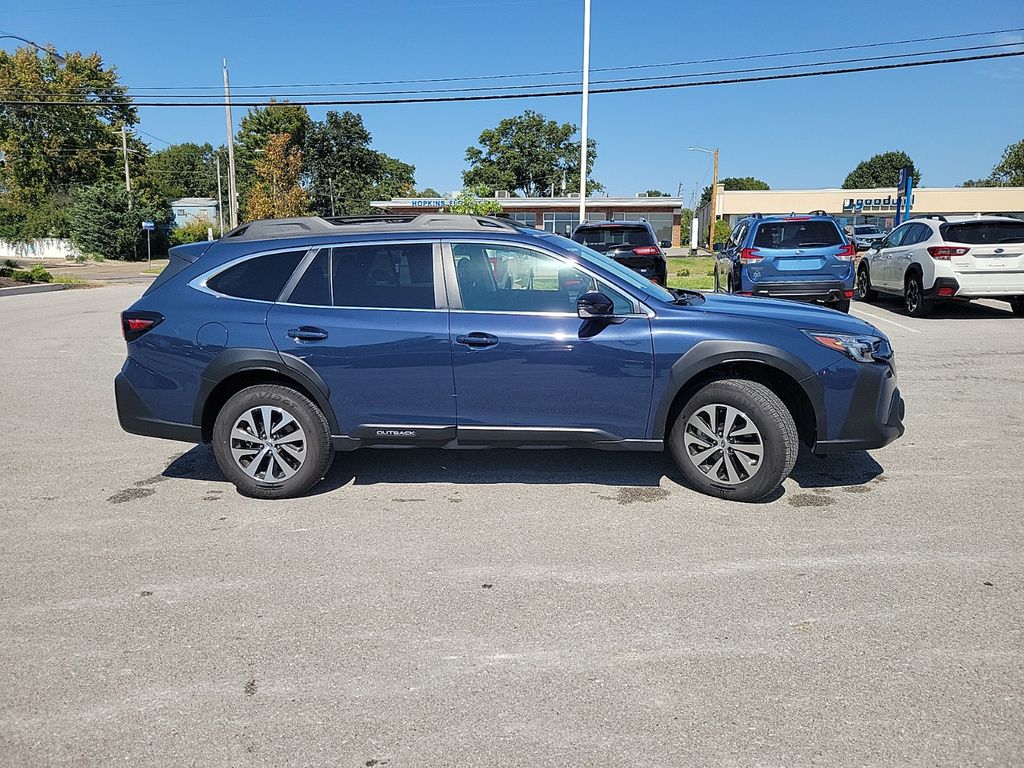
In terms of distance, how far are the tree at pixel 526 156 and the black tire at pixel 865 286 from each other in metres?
65.8

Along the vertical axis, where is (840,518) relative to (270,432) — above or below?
below

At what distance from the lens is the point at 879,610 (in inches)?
137

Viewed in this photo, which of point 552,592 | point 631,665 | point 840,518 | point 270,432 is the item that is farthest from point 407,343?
point 840,518

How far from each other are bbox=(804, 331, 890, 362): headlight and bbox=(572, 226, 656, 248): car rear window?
33.0 feet

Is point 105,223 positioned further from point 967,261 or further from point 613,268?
point 613,268

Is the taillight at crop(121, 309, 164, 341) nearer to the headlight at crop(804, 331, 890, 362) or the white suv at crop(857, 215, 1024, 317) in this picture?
the headlight at crop(804, 331, 890, 362)

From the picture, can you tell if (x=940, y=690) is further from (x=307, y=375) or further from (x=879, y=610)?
(x=307, y=375)

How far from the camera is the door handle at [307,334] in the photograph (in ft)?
16.2

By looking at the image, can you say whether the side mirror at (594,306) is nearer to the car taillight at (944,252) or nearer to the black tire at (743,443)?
the black tire at (743,443)

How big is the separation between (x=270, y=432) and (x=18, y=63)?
71416 mm

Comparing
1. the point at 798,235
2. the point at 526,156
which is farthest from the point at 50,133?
the point at 798,235

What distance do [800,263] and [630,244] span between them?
3232mm

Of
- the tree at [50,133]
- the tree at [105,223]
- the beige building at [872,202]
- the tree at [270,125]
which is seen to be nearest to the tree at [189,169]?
the tree at [270,125]

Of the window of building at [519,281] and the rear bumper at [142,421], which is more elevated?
the window of building at [519,281]
